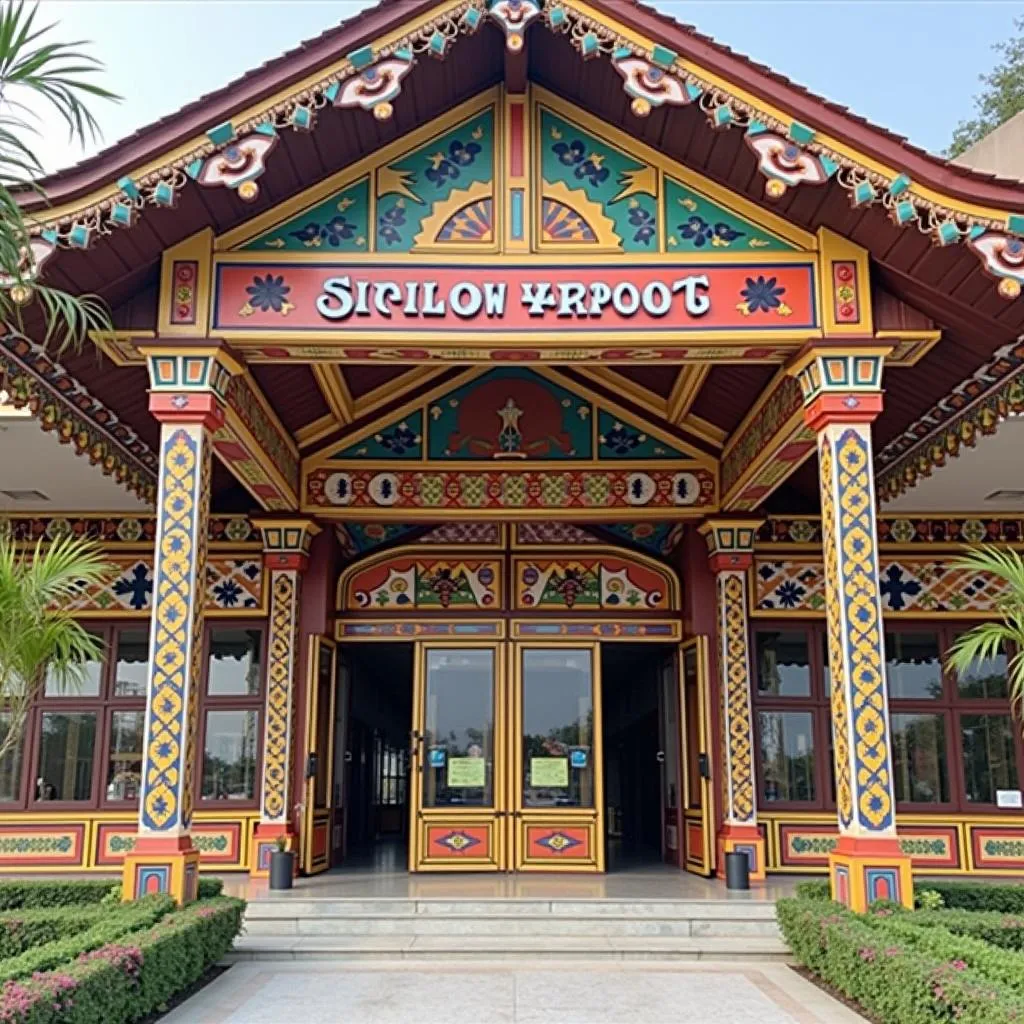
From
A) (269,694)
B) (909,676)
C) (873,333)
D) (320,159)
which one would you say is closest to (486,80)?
(320,159)

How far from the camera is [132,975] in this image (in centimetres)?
499

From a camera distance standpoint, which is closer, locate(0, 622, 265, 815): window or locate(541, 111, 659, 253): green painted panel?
locate(541, 111, 659, 253): green painted panel

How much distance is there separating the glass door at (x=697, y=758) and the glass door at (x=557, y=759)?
2.92 feet

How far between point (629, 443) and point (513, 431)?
1080 millimetres

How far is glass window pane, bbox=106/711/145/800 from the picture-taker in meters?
11.0

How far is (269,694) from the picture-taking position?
34.0 feet

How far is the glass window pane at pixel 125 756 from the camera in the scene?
11.0 metres

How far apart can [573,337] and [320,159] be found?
1.99 m

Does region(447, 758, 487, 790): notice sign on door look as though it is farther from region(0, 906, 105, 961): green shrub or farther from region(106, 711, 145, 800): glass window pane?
region(0, 906, 105, 961): green shrub

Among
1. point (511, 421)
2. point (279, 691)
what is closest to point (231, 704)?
point (279, 691)

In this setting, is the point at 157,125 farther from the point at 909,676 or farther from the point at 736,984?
the point at 909,676

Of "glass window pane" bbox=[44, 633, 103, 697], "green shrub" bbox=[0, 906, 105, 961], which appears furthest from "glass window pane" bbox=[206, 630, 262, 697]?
"green shrub" bbox=[0, 906, 105, 961]

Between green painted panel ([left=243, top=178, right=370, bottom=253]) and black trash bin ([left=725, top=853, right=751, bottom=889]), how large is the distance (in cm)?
559

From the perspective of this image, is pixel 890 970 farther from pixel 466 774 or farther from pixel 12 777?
pixel 12 777
